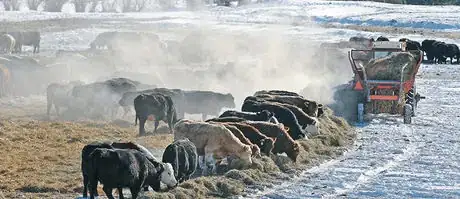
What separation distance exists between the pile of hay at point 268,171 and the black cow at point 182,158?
26cm

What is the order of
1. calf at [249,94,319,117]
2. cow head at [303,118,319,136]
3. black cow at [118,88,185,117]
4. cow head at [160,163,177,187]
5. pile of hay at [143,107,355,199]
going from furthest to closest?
1. black cow at [118,88,185,117]
2. calf at [249,94,319,117]
3. cow head at [303,118,319,136]
4. pile of hay at [143,107,355,199]
5. cow head at [160,163,177,187]

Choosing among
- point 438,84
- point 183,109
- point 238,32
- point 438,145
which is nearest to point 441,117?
point 438,145

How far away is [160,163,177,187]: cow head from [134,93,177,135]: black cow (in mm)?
8027

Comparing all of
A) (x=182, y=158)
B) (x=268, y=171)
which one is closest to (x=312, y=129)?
(x=268, y=171)

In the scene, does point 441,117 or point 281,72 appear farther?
point 281,72

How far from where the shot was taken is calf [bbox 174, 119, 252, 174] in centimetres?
1745

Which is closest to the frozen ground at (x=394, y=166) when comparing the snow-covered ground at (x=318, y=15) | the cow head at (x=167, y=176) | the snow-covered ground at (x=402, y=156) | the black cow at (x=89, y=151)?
the snow-covered ground at (x=402, y=156)

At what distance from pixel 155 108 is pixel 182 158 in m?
7.81

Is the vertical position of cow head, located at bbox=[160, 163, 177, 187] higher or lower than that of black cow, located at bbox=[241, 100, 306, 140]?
higher

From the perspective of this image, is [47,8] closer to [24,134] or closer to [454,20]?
[454,20]

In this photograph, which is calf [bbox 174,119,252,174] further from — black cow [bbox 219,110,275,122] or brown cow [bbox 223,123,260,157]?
black cow [bbox 219,110,275,122]

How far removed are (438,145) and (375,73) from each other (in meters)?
6.36

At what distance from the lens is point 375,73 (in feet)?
95.1

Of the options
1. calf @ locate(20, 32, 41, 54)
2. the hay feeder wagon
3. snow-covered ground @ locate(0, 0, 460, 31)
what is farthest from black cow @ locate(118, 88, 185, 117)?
snow-covered ground @ locate(0, 0, 460, 31)
